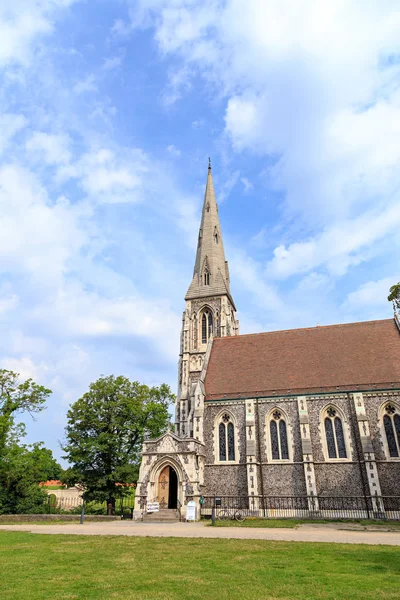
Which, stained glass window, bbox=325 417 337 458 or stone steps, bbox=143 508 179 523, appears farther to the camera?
stained glass window, bbox=325 417 337 458

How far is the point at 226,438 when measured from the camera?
25.1 metres

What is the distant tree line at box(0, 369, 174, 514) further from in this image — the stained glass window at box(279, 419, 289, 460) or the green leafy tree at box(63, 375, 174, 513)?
the stained glass window at box(279, 419, 289, 460)

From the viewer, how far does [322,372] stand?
83.4ft

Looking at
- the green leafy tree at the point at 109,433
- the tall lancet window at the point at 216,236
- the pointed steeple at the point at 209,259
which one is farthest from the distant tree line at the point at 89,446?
the tall lancet window at the point at 216,236

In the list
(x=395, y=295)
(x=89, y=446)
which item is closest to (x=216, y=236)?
(x=395, y=295)

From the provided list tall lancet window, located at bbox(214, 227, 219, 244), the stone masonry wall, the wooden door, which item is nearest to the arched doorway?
the wooden door

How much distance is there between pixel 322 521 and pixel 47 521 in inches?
562

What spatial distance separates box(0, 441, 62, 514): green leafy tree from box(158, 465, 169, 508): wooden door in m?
7.96

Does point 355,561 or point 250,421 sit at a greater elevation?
point 250,421

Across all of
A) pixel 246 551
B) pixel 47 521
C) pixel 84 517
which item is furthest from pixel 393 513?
pixel 47 521

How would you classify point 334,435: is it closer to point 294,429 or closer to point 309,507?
point 294,429

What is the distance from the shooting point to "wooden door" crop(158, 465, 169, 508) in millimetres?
23359

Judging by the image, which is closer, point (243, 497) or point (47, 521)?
point (47, 521)

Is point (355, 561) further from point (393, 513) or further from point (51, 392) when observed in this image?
point (51, 392)
